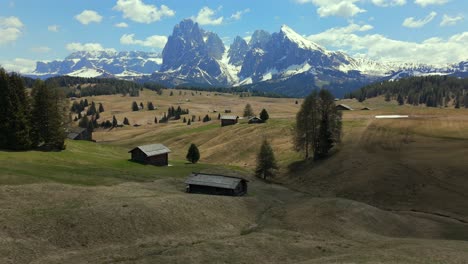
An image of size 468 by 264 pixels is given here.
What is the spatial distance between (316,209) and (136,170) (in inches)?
1510

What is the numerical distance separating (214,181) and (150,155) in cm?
2928

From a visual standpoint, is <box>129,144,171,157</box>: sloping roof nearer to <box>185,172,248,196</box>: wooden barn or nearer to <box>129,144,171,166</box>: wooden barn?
<box>129,144,171,166</box>: wooden barn

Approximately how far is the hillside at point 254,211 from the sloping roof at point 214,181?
3373mm

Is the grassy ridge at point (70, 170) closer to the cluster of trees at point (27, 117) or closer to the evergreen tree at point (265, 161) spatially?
the cluster of trees at point (27, 117)

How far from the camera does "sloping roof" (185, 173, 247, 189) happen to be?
64.1 m

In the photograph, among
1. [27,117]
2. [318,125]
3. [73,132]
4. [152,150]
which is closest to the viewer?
[27,117]

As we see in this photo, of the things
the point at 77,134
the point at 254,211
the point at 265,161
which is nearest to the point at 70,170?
the point at 254,211

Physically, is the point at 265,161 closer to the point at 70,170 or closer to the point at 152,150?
the point at 152,150

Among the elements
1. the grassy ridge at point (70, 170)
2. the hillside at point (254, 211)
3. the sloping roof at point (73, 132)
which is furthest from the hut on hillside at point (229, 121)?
the grassy ridge at point (70, 170)

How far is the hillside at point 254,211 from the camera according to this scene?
116ft

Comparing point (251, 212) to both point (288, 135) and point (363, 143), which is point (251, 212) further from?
point (288, 135)

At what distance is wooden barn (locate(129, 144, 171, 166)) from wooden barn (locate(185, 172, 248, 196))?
26960 millimetres

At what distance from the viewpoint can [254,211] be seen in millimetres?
56125

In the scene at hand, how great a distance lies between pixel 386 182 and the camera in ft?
246
